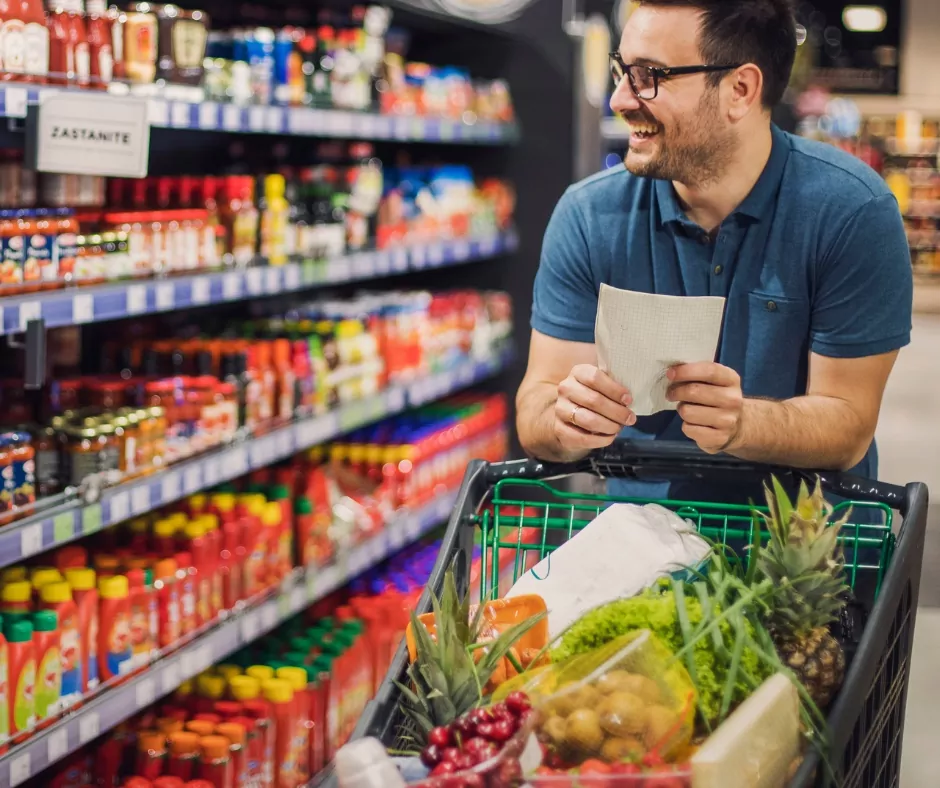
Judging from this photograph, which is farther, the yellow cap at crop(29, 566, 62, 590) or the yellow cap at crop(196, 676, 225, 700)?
the yellow cap at crop(196, 676, 225, 700)

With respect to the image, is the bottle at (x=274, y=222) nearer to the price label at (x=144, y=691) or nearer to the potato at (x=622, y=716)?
the price label at (x=144, y=691)

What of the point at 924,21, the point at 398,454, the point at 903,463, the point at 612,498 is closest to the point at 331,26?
the point at 398,454

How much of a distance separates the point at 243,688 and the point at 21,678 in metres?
0.85

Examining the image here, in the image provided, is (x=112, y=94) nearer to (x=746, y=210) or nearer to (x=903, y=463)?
(x=746, y=210)

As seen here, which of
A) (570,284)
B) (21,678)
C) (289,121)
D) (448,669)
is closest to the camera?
(448,669)

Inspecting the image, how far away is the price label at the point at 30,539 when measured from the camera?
2.57m

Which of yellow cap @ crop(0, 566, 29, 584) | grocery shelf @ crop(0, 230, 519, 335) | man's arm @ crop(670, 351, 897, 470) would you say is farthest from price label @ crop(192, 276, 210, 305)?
man's arm @ crop(670, 351, 897, 470)

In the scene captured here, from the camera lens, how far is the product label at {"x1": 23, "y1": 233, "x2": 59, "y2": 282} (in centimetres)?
269

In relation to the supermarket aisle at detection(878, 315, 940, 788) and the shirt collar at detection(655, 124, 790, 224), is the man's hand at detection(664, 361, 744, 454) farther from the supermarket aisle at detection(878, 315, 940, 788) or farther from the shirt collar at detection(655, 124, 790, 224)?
the supermarket aisle at detection(878, 315, 940, 788)

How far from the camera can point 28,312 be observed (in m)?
2.59

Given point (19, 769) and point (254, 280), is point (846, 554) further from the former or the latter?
point (254, 280)

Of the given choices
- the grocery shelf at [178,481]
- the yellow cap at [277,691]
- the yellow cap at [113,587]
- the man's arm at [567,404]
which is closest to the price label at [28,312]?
the grocery shelf at [178,481]

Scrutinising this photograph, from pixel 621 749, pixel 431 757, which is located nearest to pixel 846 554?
pixel 621 749

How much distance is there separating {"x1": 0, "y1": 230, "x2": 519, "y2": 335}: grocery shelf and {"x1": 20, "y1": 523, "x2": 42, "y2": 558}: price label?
381 mm
